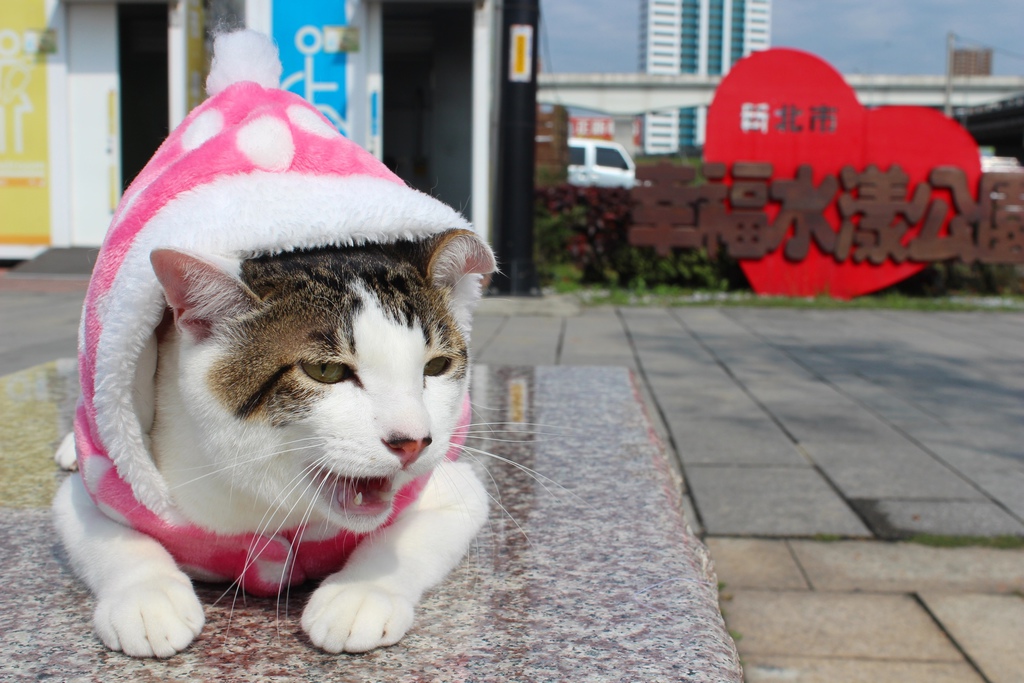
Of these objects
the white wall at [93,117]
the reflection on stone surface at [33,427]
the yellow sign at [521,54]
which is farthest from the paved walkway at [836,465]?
the white wall at [93,117]

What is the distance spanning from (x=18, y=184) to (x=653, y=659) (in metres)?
10.9

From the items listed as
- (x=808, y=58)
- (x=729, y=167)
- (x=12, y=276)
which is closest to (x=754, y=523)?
(x=729, y=167)

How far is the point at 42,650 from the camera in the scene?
1.27 metres

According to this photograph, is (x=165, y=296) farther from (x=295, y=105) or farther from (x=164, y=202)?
(x=295, y=105)

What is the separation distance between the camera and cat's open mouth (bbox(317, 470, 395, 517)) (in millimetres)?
1227

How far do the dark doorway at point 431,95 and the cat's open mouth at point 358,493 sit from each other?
10.1 metres

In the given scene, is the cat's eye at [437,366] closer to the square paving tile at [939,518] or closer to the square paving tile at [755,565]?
the square paving tile at [755,565]

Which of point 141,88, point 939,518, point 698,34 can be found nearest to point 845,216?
point 939,518

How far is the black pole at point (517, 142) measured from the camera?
7.77 m

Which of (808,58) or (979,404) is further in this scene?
(808,58)

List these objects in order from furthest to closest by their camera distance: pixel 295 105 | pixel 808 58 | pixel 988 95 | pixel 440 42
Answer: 1. pixel 988 95
2. pixel 440 42
3. pixel 808 58
4. pixel 295 105

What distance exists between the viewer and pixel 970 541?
119 inches

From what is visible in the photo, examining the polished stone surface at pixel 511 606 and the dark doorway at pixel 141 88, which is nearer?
the polished stone surface at pixel 511 606

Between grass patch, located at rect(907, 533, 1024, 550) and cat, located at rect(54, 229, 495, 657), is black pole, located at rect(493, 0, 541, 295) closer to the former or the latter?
grass patch, located at rect(907, 533, 1024, 550)
